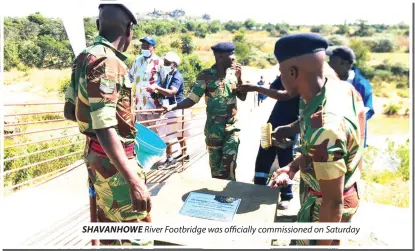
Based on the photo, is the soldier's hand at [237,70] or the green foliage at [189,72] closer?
the soldier's hand at [237,70]

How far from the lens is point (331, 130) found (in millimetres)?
1493

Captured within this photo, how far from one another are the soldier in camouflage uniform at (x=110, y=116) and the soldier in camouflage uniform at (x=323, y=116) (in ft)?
2.69

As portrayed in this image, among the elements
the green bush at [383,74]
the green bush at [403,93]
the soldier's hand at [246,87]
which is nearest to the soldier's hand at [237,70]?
the soldier's hand at [246,87]

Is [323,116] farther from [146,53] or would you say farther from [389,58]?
[389,58]

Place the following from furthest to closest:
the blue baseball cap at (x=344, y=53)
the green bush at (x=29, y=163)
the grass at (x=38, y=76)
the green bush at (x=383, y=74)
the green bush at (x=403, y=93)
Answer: the green bush at (x=383, y=74)
the green bush at (x=403, y=93)
the grass at (x=38, y=76)
the green bush at (x=29, y=163)
the blue baseball cap at (x=344, y=53)

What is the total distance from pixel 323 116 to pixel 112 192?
3.86 feet

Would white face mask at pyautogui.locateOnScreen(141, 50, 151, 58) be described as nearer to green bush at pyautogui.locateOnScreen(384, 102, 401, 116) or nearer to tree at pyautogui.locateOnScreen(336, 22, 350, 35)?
green bush at pyautogui.locateOnScreen(384, 102, 401, 116)

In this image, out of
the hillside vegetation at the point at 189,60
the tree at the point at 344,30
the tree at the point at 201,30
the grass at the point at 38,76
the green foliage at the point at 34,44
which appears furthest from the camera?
the tree at the point at 344,30

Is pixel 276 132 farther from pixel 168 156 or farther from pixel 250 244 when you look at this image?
pixel 168 156

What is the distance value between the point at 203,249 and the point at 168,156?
3.22 m

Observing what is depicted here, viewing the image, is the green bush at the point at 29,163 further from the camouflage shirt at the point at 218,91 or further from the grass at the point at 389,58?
the grass at the point at 389,58

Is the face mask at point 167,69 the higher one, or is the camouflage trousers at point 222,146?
the face mask at point 167,69

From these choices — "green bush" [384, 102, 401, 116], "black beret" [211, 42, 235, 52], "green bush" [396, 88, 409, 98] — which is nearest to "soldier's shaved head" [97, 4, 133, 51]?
"black beret" [211, 42, 235, 52]

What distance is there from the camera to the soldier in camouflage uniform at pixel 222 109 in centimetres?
356
